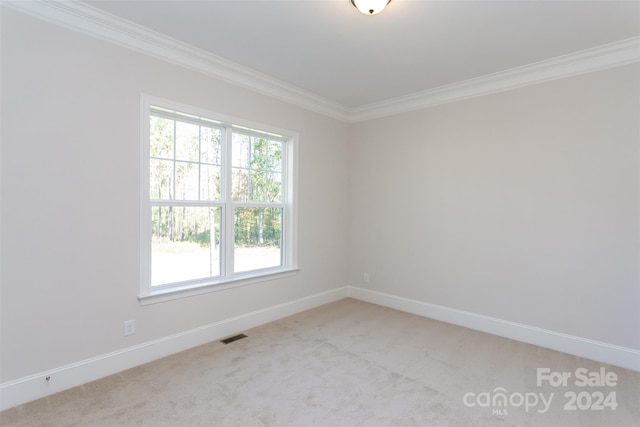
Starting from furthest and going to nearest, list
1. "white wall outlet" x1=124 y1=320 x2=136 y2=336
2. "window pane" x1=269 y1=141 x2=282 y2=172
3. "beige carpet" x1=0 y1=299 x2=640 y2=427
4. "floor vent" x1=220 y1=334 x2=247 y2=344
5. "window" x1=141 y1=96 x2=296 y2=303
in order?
"window pane" x1=269 y1=141 x2=282 y2=172 < "floor vent" x1=220 y1=334 x2=247 y2=344 < "window" x1=141 y1=96 x2=296 y2=303 < "white wall outlet" x1=124 y1=320 x2=136 y2=336 < "beige carpet" x1=0 y1=299 x2=640 y2=427

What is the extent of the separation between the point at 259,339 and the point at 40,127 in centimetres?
252

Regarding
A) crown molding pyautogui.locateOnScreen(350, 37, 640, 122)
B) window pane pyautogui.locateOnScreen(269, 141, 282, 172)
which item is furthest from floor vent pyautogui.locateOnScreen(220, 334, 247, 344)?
crown molding pyautogui.locateOnScreen(350, 37, 640, 122)

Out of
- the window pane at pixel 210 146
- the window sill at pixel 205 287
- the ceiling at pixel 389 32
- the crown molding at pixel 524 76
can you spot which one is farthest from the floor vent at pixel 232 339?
the crown molding at pixel 524 76

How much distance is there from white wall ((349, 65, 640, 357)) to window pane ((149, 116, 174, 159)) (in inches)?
105

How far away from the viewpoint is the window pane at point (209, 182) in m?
3.17

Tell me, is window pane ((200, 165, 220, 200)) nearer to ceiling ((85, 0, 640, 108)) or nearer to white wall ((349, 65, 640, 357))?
ceiling ((85, 0, 640, 108))

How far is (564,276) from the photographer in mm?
3031

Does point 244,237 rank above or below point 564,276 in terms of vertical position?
above

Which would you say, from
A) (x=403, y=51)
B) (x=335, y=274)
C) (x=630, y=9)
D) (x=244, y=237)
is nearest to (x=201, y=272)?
(x=244, y=237)

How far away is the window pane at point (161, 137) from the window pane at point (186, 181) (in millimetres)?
152

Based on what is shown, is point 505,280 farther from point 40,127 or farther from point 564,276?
point 40,127

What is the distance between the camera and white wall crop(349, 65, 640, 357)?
9.14 ft

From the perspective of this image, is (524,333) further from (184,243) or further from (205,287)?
(184,243)

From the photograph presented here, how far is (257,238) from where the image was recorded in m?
3.72
